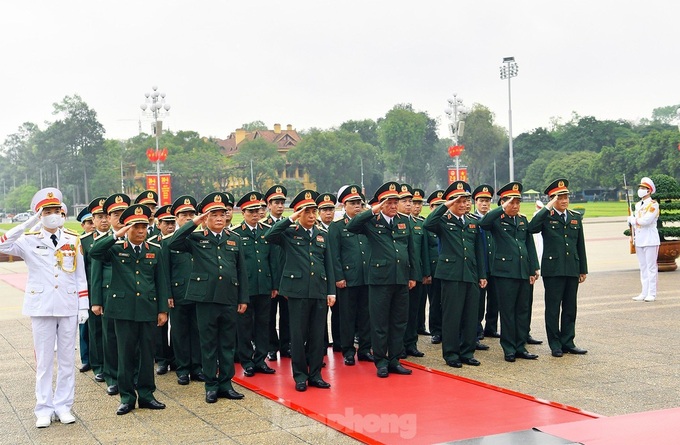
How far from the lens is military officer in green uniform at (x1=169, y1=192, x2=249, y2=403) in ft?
20.8

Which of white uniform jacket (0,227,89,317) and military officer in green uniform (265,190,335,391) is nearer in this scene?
white uniform jacket (0,227,89,317)

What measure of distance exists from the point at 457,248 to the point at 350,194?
1221 millimetres

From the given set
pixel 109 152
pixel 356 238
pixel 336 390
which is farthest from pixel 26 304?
pixel 109 152

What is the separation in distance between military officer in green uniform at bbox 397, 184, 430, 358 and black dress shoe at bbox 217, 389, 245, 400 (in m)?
Answer: 2.07

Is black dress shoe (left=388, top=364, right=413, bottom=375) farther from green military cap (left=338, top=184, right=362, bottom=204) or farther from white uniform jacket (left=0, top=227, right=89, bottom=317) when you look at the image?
white uniform jacket (left=0, top=227, right=89, bottom=317)

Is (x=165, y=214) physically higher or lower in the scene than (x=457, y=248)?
higher

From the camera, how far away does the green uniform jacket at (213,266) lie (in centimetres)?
634

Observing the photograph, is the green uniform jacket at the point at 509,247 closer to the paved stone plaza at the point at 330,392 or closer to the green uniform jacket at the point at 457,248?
the green uniform jacket at the point at 457,248

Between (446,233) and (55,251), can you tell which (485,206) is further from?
(55,251)

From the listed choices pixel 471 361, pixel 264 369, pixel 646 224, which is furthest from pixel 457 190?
pixel 646 224

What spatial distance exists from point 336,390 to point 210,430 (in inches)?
58.2

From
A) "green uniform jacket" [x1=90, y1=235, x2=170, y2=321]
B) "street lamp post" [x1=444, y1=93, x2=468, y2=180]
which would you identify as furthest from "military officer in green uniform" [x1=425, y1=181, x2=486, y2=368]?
"street lamp post" [x1=444, y1=93, x2=468, y2=180]

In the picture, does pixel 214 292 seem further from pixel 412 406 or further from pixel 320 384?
pixel 412 406

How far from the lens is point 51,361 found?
5.82 m
